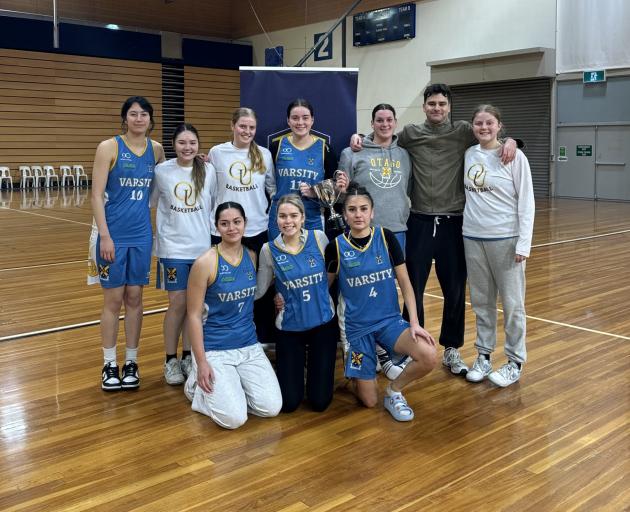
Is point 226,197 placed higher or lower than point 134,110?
lower

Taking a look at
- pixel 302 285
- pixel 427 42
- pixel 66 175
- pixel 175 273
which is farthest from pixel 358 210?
pixel 66 175

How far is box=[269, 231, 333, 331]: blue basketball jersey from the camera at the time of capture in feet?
10.7

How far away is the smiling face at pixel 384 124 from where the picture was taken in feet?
11.7

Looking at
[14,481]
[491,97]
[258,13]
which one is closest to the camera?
[14,481]

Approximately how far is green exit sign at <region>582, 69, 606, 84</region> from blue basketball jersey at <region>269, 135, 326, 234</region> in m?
11.4

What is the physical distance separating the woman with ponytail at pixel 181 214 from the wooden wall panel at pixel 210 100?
641 inches

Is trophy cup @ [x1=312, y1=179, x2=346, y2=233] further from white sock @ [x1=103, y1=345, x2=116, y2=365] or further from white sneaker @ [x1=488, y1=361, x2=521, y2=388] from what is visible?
white sock @ [x1=103, y1=345, x2=116, y2=365]

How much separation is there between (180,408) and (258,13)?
18.3 m

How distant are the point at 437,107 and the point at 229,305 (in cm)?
150

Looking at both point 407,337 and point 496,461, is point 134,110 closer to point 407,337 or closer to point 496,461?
point 407,337

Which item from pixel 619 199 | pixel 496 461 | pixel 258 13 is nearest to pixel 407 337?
pixel 496 461

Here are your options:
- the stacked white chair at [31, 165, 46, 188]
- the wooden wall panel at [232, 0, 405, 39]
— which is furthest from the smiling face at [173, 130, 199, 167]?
the stacked white chair at [31, 165, 46, 188]

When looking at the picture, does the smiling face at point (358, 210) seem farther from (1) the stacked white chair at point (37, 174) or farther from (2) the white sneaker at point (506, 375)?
(1) the stacked white chair at point (37, 174)

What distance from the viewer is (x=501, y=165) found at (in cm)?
343
